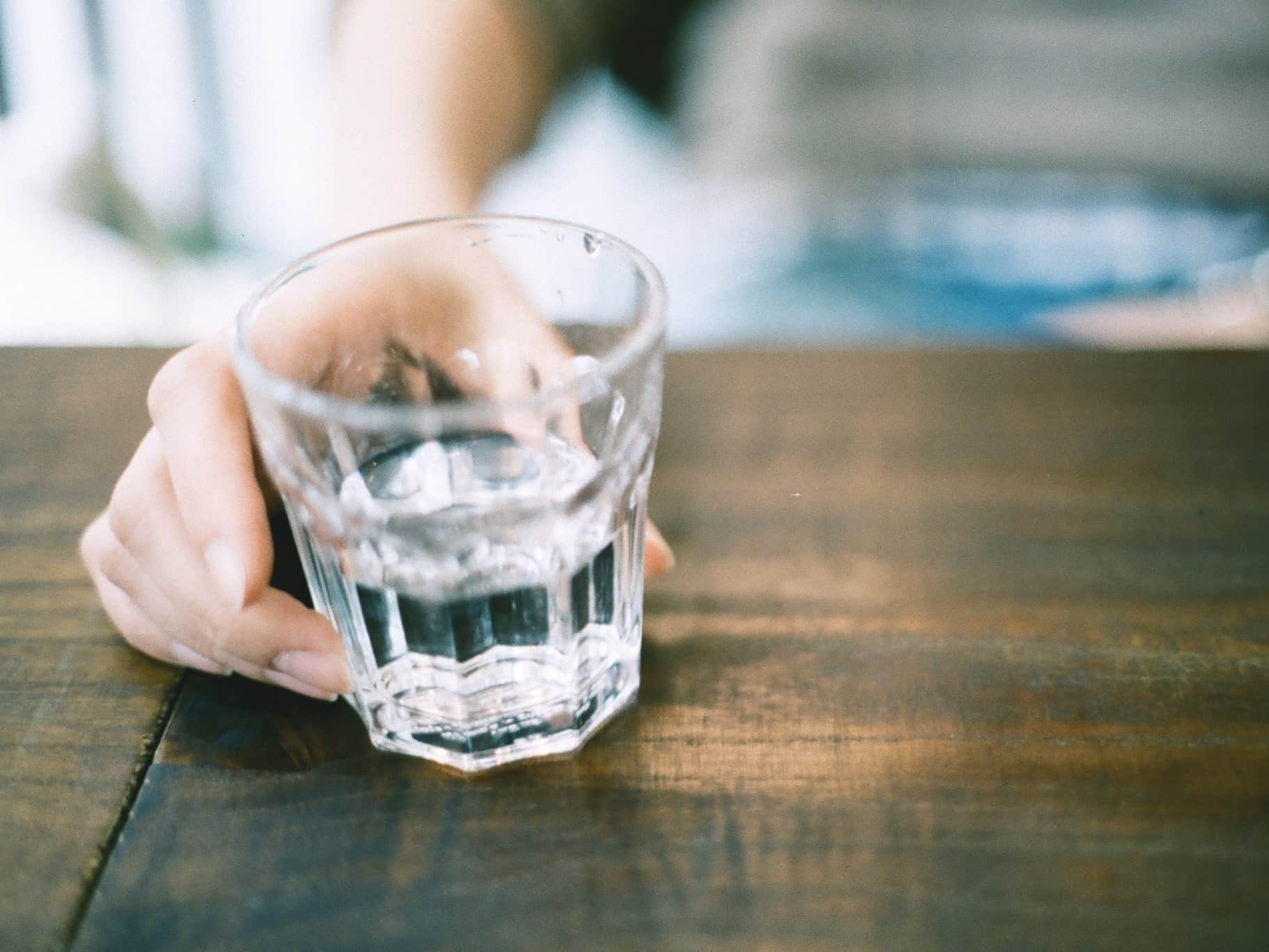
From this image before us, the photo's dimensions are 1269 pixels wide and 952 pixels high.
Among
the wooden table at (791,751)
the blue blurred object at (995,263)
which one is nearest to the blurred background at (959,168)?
the blue blurred object at (995,263)

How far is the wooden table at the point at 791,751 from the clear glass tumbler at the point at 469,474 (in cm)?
3

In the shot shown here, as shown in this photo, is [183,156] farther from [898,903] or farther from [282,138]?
[898,903]

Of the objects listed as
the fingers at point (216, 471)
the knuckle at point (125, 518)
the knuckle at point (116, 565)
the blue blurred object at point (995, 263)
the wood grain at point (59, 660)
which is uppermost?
the fingers at point (216, 471)

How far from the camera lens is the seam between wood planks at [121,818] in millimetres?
314

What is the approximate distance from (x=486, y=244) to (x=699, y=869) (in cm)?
24

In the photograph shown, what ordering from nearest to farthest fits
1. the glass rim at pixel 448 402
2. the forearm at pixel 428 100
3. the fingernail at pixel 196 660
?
the glass rim at pixel 448 402, the fingernail at pixel 196 660, the forearm at pixel 428 100

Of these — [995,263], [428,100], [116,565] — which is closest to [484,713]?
[116,565]

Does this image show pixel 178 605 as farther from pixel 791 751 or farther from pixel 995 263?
pixel 995 263

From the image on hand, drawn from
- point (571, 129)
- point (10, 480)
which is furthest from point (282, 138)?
point (10, 480)

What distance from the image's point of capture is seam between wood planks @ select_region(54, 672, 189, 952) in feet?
1.03

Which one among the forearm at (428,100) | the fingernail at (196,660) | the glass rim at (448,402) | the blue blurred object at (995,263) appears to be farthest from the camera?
the blue blurred object at (995,263)

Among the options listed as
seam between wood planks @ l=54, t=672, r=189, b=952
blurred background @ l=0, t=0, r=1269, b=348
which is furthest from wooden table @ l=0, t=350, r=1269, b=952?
blurred background @ l=0, t=0, r=1269, b=348

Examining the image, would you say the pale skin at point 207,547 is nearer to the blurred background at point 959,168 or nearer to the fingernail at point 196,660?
the fingernail at point 196,660

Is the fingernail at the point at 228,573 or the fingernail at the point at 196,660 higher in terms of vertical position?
the fingernail at the point at 228,573
